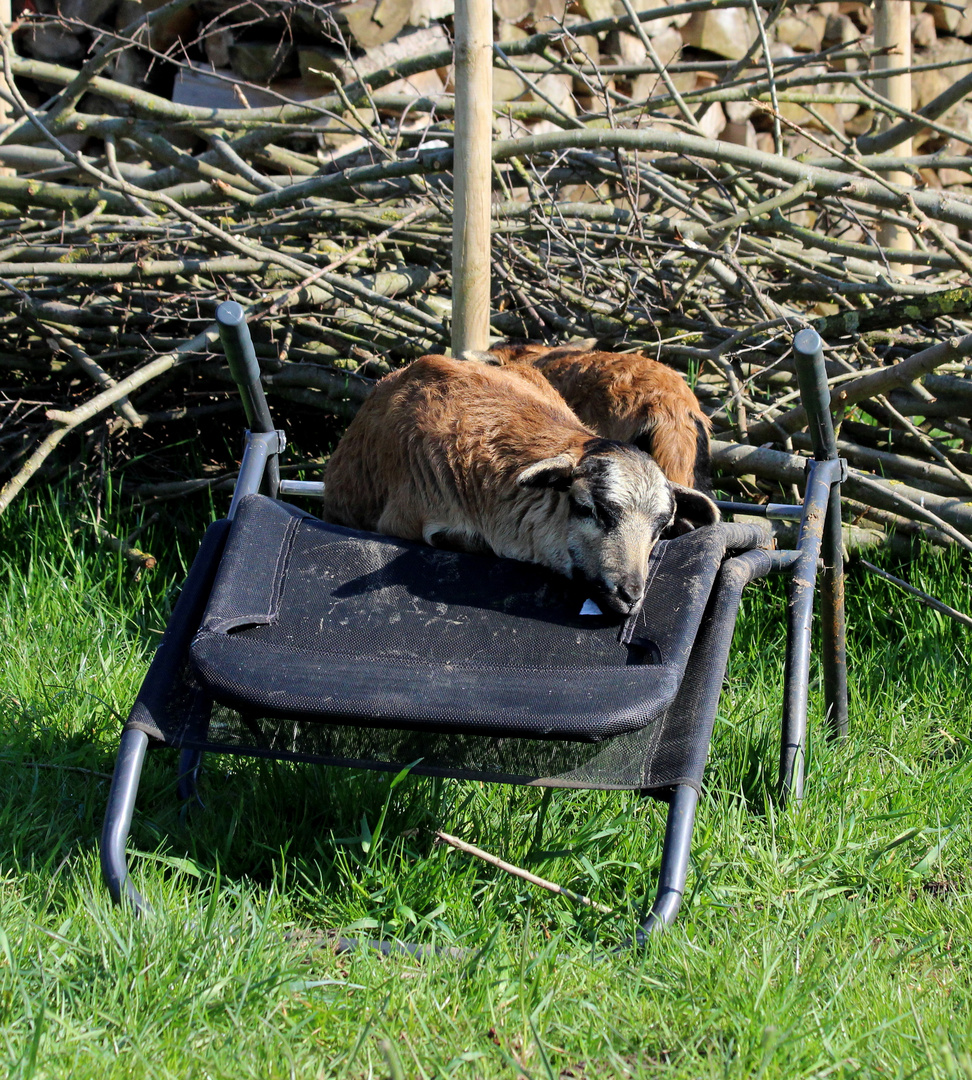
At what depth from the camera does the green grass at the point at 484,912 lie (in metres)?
2.30

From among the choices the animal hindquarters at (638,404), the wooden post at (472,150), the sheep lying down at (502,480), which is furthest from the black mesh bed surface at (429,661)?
the wooden post at (472,150)

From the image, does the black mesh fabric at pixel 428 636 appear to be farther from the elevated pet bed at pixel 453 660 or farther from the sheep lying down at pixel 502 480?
the sheep lying down at pixel 502 480

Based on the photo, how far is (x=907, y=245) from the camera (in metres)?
7.46

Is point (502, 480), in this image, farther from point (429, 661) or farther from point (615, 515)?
point (429, 661)

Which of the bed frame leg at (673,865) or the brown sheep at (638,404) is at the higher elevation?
the brown sheep at (638,404)

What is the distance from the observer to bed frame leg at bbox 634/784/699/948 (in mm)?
2527

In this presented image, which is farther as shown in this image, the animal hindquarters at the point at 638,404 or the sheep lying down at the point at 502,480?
the animal hindquarters at the point at 638,404

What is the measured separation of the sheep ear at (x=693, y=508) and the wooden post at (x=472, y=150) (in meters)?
1.32

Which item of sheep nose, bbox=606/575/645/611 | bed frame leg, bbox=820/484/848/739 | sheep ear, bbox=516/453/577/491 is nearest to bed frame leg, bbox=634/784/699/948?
sheep nose, bbox=606/575/645/611

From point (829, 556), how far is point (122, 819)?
8.04 ft

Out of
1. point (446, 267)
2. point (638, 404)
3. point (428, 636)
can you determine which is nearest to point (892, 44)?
point (446, 267)

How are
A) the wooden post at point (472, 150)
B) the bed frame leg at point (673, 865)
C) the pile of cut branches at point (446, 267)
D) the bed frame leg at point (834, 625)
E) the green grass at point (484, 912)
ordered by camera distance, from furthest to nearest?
1. the pile of cut branches at point (446, 267)
2. the wooden post at point (472, 150)
3. the bed frame leg at point (834, 625)
4. the bed frame leg at point (673, 865)
5. the green grass at point (484, 912)

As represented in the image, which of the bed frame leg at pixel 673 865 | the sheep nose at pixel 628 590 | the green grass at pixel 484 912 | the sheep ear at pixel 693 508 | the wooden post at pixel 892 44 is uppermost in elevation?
the wooden post at pixel 892 44

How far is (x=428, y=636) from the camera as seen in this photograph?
303 centimetres
